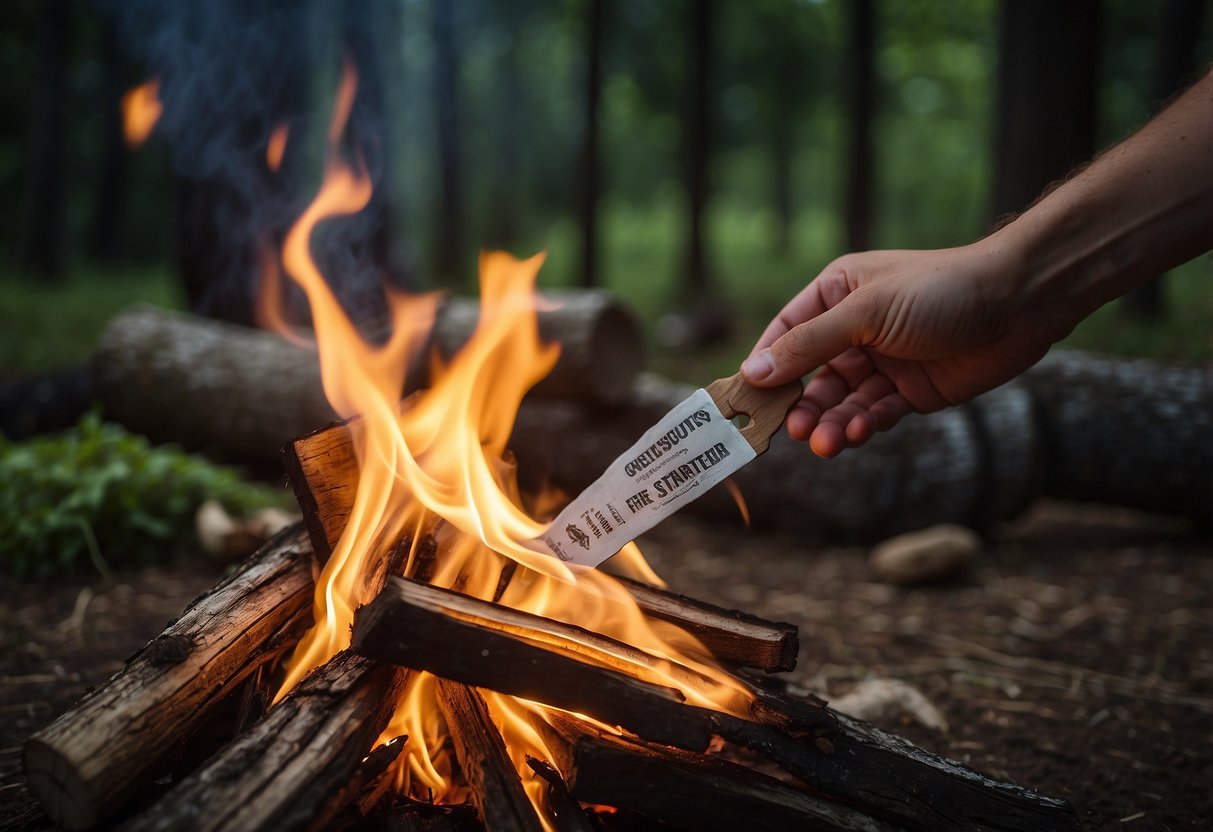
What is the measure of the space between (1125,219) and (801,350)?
0.86 meters

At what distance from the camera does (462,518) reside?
2.05 metres

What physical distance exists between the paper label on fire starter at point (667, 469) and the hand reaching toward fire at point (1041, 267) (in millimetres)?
176

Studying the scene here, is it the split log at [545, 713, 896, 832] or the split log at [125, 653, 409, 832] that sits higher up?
the split log at [125, 653, 409, 832]

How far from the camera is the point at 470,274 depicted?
16.2 m

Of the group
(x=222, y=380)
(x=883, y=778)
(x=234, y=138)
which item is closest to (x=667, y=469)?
(x=883, y=778)

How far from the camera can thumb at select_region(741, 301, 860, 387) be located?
2049 millimetres

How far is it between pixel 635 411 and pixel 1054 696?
109 inches

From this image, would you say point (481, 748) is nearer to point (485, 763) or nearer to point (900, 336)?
point (485, 763)

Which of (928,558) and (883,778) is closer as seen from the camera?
(883,778)

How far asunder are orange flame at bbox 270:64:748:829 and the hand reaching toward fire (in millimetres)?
694

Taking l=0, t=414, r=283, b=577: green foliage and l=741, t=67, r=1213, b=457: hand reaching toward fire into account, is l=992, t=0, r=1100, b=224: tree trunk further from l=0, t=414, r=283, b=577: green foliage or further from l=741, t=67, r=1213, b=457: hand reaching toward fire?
l=0, t=414, r=283, b=577: green foliage

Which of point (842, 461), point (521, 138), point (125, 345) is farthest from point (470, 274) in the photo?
point (521, 138)

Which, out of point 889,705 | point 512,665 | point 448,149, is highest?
point 448,149

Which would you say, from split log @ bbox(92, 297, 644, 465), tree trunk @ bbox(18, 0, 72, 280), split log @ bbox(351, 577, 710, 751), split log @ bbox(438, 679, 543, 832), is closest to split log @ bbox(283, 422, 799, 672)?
split log @ bbox(351, 577, 710, 751)
